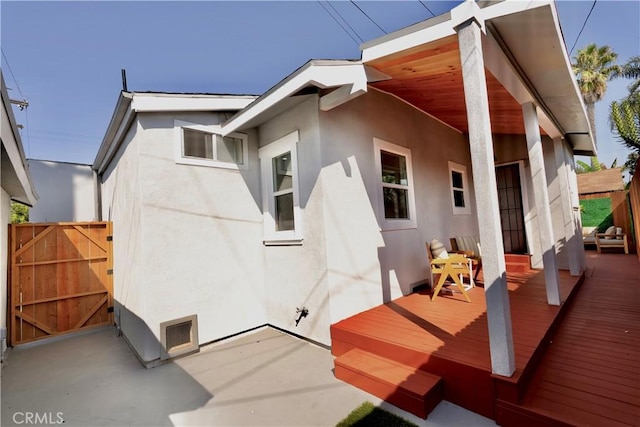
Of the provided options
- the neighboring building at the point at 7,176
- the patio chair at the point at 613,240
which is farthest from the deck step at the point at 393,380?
the patio chair at the point at 613,240

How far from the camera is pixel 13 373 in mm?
3680

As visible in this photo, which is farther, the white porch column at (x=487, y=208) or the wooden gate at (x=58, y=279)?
the wooden gate at (x=58, y=279)

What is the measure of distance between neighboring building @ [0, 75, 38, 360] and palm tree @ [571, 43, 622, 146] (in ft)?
81.1

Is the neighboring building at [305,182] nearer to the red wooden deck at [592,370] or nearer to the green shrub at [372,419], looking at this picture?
the red wooden deck at [592,370]

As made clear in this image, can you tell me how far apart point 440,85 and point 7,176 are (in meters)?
6.57

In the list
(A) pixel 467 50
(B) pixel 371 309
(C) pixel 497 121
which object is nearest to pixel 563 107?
(C) pixel 497 121

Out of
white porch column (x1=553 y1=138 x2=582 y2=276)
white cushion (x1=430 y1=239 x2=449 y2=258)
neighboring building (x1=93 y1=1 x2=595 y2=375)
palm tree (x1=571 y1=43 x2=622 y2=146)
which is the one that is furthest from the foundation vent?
palm tree (x1=571 y1=43 x2=622 y2=146)

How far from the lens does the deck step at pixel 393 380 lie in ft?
7.89

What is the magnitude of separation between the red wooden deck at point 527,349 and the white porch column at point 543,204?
31 centimetres

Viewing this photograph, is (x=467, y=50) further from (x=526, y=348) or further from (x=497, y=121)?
(x=497, y=121)

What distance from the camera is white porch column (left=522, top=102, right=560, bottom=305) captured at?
3.78m

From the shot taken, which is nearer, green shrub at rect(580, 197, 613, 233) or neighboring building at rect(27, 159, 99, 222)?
neighboring building at rect(27, 159, 99, 222)

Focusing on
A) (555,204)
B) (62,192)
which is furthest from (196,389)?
(62,192)

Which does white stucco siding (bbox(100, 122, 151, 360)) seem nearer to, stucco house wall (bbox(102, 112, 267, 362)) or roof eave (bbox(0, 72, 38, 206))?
stucco house wall (bbox(102, 112, 267, 362))
